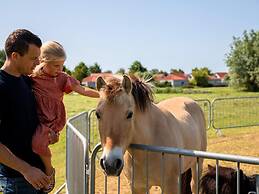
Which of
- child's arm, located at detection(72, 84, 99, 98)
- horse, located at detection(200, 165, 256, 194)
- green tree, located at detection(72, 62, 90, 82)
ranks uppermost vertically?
green tree, located at detection(72, 62, 90, 82)

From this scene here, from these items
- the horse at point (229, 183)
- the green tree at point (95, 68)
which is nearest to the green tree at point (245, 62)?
the horse at point (229, 183)

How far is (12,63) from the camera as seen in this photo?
7.59 feet

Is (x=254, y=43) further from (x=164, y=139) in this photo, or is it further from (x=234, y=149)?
(x=164, y=139)

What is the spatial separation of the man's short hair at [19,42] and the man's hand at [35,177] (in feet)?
2.41

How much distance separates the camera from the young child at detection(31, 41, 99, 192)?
2639mm

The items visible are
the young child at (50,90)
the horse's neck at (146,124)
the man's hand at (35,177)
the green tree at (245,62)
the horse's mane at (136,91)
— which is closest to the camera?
the man's hand at (35,177)

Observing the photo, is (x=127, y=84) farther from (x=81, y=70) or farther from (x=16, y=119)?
(x=81, y=70)

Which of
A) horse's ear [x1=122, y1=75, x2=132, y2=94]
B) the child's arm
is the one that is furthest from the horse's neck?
the child's arm

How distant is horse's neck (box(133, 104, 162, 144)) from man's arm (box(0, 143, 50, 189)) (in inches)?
50.5

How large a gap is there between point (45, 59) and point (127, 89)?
0.75 m

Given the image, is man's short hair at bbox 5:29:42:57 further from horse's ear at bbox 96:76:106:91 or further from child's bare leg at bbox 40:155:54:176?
horse's ear at bbox 96:76:106:91

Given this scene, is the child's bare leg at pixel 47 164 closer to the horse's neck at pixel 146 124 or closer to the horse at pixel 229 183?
the horse's neck at pixel 146 124

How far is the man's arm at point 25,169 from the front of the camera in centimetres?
213

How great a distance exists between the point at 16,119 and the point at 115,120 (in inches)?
35.8
